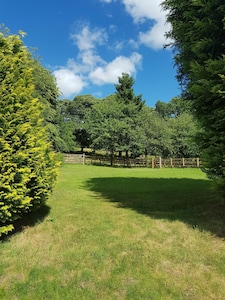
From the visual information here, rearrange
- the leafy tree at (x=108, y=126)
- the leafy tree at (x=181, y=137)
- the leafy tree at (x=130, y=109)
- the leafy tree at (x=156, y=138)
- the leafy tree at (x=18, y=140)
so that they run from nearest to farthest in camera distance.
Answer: the leafy tree at (x=18, y=140)
the leafy tree at (x=108, y=126)
the leafy tree at (x=130, y=109)
the leafy tree at (x=156, y=138)
the leafy tree at (x=181, y=137)

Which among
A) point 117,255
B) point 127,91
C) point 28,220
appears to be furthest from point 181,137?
point 117,255

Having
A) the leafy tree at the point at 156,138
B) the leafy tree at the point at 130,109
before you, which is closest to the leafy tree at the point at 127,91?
the leafy tree at the point at 130,109

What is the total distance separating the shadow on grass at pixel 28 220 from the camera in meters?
5.59

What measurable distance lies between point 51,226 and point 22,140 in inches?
84.5

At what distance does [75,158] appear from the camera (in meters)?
32.1

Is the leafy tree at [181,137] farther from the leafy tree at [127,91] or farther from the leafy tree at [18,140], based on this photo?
the leafy tree at [18,140]

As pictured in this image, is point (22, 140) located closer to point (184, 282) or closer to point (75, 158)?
point (184, 282)

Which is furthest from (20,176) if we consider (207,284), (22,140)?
(207,284)

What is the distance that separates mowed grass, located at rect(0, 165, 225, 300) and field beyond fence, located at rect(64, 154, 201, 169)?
23094mm

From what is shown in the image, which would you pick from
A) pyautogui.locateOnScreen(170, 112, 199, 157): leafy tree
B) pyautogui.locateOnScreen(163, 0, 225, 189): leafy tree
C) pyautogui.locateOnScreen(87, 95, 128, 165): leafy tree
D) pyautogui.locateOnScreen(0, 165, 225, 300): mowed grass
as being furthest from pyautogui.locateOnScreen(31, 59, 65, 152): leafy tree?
pyautogui.locateOnScreen(170, 112, 199, 157): leafy tree

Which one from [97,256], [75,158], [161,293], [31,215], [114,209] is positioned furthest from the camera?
[75,158]

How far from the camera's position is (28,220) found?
6172mm

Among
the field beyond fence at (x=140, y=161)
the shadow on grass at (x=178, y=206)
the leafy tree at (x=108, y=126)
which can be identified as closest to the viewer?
the shadow on grass at (x=178, y=206)

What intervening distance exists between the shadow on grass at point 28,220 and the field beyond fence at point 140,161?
24.2 metres
